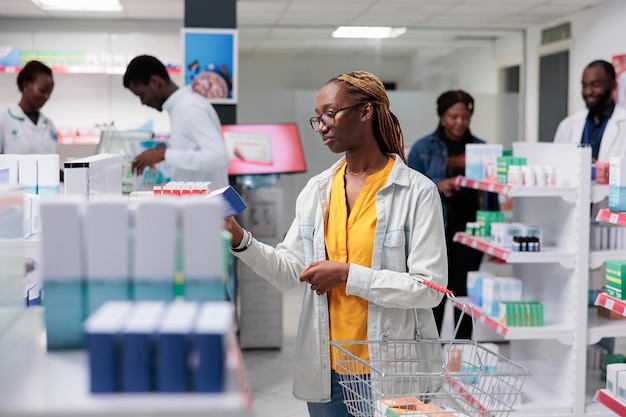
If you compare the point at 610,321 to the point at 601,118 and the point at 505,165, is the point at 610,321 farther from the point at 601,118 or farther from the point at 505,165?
the point at 601,118

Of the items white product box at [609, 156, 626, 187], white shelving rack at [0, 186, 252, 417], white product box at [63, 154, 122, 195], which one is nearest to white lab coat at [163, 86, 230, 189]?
white product box at [63, 154, 122, 195]

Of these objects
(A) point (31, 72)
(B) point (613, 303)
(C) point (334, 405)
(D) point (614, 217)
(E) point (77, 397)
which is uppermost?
(A) point (31, 72)

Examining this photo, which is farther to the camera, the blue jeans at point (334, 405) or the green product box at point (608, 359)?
the green product box at point (608, 359)

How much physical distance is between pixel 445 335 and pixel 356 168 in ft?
13.1

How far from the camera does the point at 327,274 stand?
7.50ft

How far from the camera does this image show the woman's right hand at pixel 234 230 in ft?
7.42

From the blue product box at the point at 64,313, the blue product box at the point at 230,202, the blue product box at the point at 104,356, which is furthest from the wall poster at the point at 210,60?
the blue product box at the point at 104,356

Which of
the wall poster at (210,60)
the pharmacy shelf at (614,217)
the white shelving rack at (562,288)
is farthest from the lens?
the wall poster at (210,60)

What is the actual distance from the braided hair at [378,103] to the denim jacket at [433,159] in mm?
2796

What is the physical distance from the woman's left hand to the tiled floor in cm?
193

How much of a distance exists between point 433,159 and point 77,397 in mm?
4522

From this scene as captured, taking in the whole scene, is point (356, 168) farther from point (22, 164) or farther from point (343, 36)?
point (343, 36)

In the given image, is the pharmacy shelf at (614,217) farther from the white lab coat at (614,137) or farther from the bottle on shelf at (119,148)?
the bottle on shelf at (119,148)

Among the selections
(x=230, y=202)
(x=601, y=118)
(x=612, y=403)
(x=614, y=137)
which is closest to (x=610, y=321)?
(x=612, y=403)
